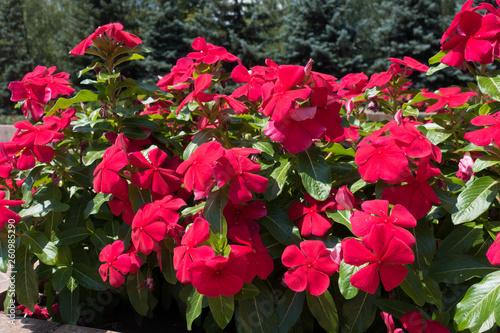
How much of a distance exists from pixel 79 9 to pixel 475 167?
62.4 ft

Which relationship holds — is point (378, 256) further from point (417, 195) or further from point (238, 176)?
point (238, 176)

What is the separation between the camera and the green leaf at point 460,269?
129 centimetres

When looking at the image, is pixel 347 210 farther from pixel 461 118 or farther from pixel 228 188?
pixel 461 118

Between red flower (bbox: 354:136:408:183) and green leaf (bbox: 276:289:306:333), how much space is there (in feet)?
1.58

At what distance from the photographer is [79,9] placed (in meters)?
17.5

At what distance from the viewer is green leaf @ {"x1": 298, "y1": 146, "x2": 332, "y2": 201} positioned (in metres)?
1.32

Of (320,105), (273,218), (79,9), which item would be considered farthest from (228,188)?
(79,9)

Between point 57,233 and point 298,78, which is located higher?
point 298,78

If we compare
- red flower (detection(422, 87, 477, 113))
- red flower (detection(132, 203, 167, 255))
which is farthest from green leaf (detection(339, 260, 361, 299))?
red flower (detection(422, 87, 477, 113))

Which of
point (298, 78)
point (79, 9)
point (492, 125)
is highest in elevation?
point (298, 78)

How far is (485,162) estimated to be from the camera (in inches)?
50.8

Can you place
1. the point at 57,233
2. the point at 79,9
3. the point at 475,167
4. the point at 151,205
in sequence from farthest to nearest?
the point at 79,9 < the point at 57,233 < the point at 151,205 < the point at 475,167

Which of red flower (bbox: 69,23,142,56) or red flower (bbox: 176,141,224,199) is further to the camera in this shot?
red flower (bbox: 69,23,142,56)

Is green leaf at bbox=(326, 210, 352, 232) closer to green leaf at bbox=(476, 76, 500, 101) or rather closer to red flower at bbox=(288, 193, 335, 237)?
red flower at bbox=(288, 193, 335, 237)
